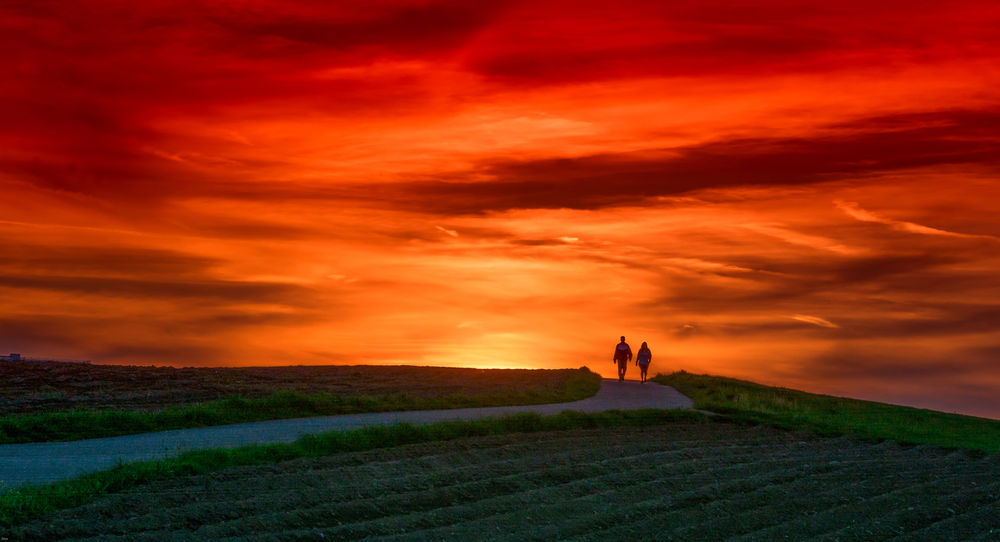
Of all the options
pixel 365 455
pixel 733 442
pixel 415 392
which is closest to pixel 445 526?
pixel 365 455

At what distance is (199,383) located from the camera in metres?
29.5

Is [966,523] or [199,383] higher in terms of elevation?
[199,383]

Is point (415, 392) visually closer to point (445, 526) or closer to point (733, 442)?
point (733, 442)

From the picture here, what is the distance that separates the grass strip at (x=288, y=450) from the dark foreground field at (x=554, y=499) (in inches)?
19.1

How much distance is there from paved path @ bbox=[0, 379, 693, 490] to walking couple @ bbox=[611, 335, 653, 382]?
42.8 feet

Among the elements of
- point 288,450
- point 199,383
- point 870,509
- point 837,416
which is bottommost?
point 870,509

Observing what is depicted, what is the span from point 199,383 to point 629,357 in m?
17.9

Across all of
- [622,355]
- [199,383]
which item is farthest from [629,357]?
[199,383]

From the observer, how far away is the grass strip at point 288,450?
12.3 m

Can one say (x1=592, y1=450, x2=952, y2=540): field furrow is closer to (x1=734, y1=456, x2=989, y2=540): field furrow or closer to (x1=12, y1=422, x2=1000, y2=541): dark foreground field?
(x1=12, y1=422, x2=1000, y2=541): dark foreground field

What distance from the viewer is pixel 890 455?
19.8 metres

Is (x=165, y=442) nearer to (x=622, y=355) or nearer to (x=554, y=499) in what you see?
(x=554, y=499)

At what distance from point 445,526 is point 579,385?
22950 mm

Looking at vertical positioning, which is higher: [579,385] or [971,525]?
[579,385]
